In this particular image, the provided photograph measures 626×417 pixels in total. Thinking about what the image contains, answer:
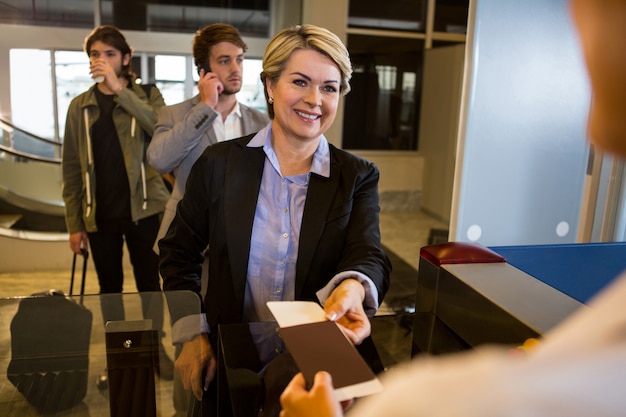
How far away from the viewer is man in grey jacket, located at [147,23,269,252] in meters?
2.16

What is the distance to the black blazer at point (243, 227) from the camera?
1.46m

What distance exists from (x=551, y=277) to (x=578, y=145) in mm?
1094

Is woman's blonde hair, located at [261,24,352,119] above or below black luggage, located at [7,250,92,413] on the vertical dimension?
above

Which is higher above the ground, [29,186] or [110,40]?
[110,40]

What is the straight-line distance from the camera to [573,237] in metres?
2.34

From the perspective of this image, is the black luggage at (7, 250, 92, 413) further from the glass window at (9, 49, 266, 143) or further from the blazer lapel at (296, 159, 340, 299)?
the glass window at (9, 49, 266, 143)

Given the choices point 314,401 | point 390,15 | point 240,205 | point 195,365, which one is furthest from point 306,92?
point 390,15

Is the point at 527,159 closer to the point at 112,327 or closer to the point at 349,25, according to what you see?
the point at 112,327

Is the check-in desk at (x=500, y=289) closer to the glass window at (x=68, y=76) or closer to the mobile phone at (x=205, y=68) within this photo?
the mobile phone at (x=205, y=68)

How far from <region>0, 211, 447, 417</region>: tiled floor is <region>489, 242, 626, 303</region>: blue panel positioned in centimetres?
33

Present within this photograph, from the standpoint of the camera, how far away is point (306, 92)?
1514 mm

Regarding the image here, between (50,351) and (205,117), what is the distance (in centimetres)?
119

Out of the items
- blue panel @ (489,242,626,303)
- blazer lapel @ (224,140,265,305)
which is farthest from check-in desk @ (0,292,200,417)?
blue panel @ (489,242,626,303)

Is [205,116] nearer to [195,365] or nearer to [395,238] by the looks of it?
[195,365]
